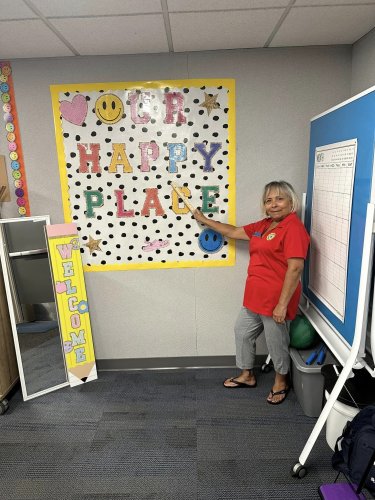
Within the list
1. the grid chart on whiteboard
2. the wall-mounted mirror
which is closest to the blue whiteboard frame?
the grid chart on whiteboard

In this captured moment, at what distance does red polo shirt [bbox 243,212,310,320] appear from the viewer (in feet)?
6.94

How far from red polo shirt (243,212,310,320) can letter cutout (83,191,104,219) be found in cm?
112

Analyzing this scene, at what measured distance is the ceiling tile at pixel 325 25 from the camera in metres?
1.84

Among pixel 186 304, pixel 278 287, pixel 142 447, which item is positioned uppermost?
pixel 278 287

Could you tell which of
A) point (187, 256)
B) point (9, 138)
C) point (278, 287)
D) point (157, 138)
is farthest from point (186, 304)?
point (9, 138)

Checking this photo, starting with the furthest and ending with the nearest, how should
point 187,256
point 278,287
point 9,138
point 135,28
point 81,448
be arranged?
1. point 187,256
2. point 9,138
3. point 278,287
4. point 81,448
5. point 135,28

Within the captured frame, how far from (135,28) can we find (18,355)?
88.3 inches

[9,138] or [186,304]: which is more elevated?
[9,138]

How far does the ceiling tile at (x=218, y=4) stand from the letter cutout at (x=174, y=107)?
0.71 meters

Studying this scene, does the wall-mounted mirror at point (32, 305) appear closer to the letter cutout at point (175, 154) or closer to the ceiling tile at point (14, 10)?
the letter cutout at point (175, 154)

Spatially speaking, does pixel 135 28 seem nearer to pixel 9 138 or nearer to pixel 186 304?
pixel 9 138

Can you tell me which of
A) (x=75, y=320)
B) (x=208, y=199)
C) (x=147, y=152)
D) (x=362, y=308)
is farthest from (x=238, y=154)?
(x=75, y=320)

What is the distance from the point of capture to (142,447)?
6.84 feet

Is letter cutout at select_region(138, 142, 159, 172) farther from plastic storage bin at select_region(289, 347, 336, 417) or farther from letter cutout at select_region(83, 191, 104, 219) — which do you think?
plastic storage bin at select_region(289, 347, 336, 417)
